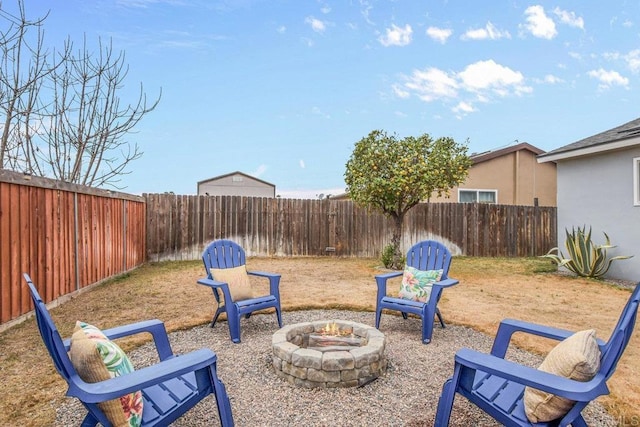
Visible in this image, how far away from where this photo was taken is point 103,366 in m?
1.60

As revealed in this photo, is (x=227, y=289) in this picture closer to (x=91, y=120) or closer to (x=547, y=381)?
(x=547, y=381)

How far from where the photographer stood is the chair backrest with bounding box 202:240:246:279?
415cm

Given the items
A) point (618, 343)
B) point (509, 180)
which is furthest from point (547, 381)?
point (509, 180)

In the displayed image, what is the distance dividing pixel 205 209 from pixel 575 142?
364 inches

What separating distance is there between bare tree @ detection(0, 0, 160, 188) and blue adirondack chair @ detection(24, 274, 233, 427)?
5.66m

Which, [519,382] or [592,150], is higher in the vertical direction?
[592,150]

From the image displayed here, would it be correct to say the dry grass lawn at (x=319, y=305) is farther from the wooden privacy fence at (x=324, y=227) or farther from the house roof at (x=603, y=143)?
the house roof at (x=603, y=143)

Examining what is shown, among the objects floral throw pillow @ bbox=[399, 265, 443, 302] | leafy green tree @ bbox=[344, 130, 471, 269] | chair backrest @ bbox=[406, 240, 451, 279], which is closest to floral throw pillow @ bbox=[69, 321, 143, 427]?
floral throw pillow @ bbox=[399, 265, 443, 302]

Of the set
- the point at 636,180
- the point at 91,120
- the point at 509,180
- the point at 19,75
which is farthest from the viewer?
the point at 509,180

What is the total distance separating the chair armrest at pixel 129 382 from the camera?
1453 mm

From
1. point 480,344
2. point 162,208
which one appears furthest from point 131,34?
point 480,344

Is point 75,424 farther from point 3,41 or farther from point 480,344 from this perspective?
point 3,41

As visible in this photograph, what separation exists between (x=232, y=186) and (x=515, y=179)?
14.2 meters

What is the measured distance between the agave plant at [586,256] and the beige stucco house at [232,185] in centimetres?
1596
